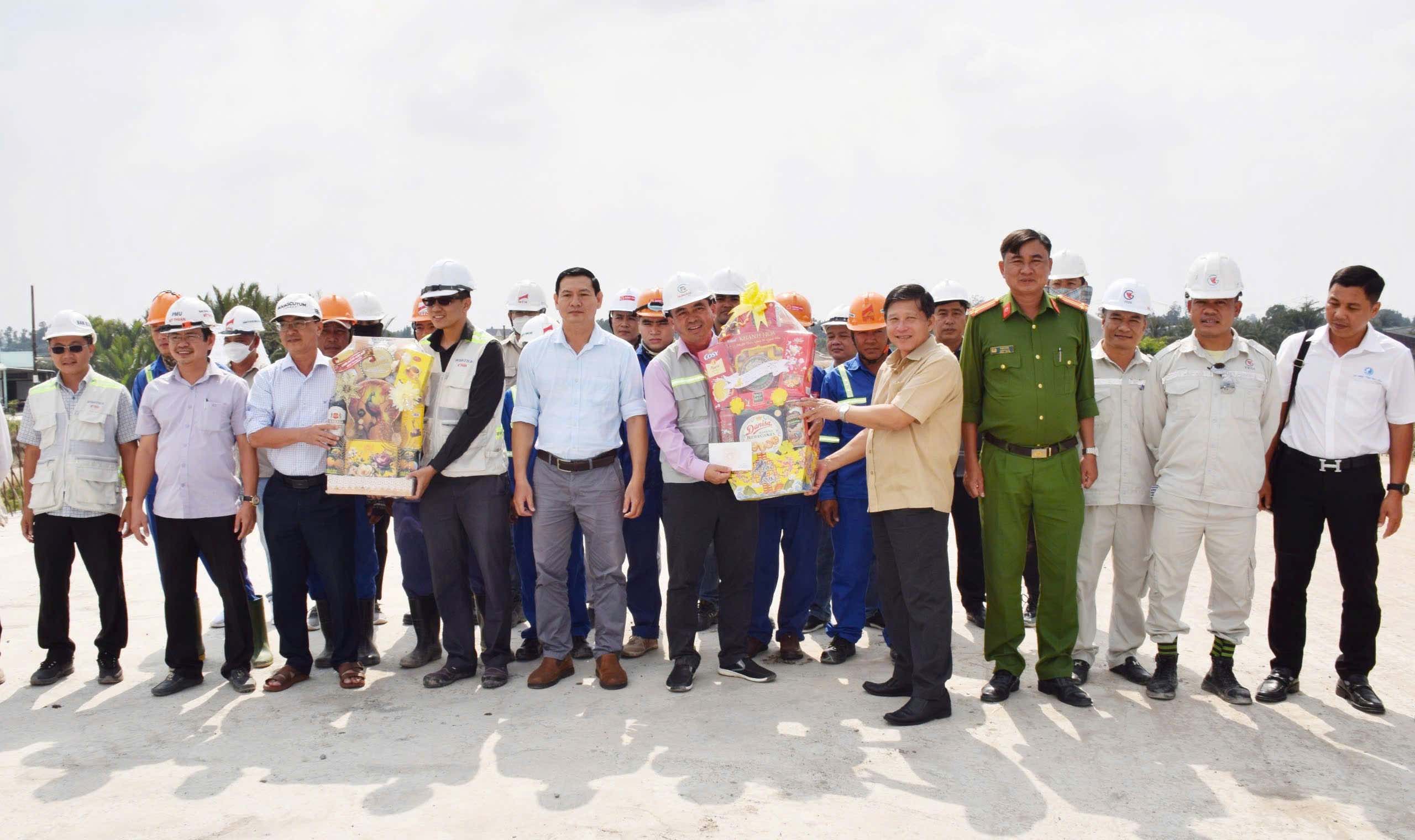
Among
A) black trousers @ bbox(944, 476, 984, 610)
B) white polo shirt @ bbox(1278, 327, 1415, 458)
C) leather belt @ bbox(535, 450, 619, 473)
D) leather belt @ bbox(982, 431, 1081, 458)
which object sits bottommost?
black trousers @ bbox(944, 476, 984, 610)

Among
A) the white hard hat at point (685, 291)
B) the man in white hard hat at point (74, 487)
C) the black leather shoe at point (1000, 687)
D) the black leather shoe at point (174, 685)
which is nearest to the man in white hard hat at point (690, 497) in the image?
the white hard hat at point (685, 291)

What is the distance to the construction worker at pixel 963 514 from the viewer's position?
22.5 feet

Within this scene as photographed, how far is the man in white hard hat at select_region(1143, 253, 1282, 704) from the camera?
524 centimetres

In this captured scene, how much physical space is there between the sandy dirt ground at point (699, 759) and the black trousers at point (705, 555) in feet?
0.99

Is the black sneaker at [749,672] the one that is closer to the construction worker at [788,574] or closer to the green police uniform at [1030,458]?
the construction worker at [788,574]

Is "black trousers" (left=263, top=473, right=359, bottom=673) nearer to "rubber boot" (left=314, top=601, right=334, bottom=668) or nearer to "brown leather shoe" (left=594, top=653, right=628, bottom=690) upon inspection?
"rubber boot" (left=314, top=601, right=334, bottom=668)

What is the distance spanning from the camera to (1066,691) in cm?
514

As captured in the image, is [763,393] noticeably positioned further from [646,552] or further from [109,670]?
[109,670]

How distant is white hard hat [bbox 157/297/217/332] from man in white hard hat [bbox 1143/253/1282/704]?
5607 mm

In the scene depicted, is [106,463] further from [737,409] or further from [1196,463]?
[1196,463]

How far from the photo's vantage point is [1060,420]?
5.12 metres

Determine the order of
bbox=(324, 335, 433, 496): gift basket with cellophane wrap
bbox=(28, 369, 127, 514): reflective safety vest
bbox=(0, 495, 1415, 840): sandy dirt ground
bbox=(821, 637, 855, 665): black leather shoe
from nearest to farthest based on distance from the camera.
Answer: bbox=(0, 495, 1415, 840): sandy dirt ground
bbox=(324, 335, 433, 496): gift basket with cellophane wrap
bbox=(28, 369, 127, 514): reflective safety vest
bbox=(821, 637, 855, 665): black leather shoe

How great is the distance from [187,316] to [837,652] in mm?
→ 4453

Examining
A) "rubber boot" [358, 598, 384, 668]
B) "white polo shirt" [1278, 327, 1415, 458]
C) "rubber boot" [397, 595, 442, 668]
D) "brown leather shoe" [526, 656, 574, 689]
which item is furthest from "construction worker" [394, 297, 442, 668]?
"white polo shirt" [1278, 327, 1415, 458]
